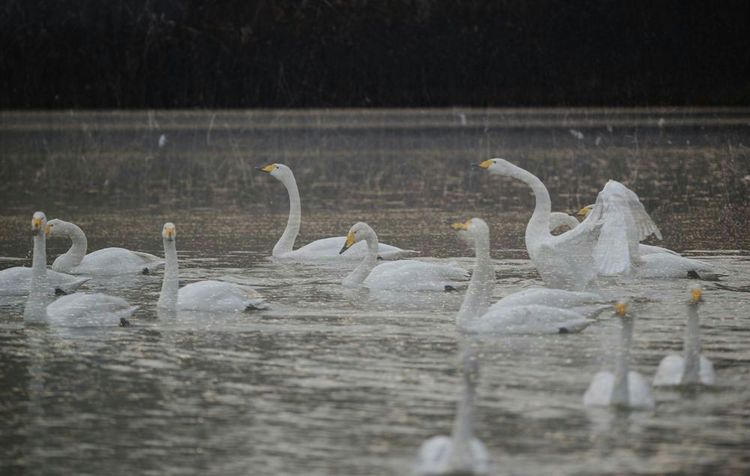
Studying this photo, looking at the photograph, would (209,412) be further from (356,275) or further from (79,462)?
(356,275)

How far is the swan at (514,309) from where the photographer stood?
12.2 m

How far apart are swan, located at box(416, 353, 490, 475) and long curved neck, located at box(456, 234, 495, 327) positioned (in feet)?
13.0

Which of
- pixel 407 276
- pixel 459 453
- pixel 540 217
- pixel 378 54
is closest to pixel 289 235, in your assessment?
pixel 407 276

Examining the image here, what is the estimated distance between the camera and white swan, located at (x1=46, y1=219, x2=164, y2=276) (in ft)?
53.6

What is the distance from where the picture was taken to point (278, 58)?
3725 inches

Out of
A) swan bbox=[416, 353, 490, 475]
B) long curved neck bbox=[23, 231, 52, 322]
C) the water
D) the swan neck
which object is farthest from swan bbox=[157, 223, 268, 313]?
swan bbox=[416, 353, 490, 475]

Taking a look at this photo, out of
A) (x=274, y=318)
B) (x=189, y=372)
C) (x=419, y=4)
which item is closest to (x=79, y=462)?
(x=189, y=372)

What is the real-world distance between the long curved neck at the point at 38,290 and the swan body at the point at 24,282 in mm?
644

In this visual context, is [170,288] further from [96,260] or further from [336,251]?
[336,251]

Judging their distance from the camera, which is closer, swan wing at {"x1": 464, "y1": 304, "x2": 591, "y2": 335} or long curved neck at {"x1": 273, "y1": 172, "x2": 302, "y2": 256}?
swan wing at {"x1": 464, "y1": 304, "x2": 591, "y2": 335}

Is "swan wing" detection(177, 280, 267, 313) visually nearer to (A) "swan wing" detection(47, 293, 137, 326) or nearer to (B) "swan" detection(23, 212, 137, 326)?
(B) "swan" detection(23, 212, 137, 326)

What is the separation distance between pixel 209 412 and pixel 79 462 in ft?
4.18

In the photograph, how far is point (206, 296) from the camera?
1353cm

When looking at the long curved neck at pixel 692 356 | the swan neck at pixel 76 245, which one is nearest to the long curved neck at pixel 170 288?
the swan neck at pixel 76 245
